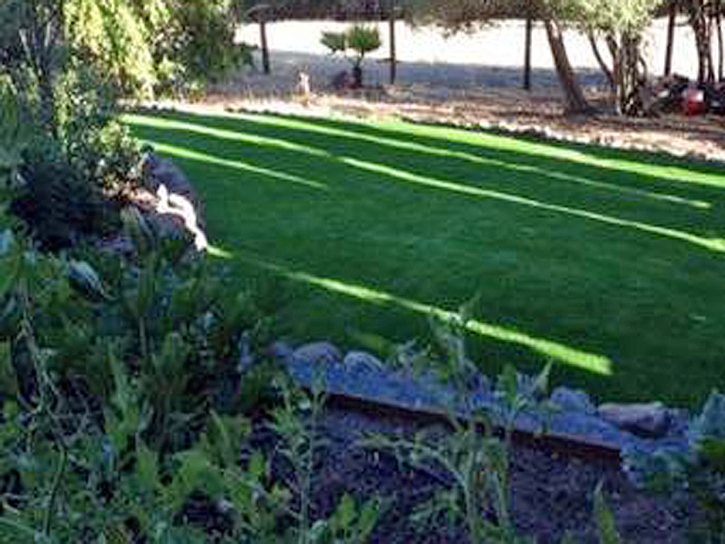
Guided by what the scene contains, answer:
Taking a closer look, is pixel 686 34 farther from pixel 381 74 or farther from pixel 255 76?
pixel 255 76

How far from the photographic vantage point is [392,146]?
1198 cm

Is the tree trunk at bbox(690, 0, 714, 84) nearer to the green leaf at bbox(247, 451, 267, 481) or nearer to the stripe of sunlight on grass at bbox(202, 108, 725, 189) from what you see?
the stripe of sunlight on grass at bbox(202, 108, 725, 189)

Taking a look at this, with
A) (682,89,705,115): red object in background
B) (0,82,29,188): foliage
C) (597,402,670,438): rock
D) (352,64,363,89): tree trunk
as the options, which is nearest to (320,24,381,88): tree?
(352,64,363,89): tree trunk

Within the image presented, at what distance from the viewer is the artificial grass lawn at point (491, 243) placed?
5484 millimetres

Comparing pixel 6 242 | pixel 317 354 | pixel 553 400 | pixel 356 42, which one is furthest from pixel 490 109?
pixel 6 242

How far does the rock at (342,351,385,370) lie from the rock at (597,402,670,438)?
87cm

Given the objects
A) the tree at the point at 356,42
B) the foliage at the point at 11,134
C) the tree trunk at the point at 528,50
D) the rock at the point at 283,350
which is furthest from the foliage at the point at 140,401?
the tree at the point at 356,42

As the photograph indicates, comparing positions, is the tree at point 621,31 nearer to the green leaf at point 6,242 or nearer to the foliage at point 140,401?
the foliage at point 140,401

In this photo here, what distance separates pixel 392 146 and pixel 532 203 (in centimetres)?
316

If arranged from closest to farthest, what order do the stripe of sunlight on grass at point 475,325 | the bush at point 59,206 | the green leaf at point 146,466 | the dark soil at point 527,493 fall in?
the green leaf at point 146,466 → the dark soil at point 527,493 → the stripe of sunlight on grass at point 475,325 → the bush at point 59,206

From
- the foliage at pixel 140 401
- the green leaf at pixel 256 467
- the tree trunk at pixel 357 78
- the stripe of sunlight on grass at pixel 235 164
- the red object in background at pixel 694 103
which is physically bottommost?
the red object in background at pixel 694 103

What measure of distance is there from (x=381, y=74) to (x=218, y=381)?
18.9 meters

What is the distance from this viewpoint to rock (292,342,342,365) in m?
4.89

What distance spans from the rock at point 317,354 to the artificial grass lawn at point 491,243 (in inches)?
10.0
